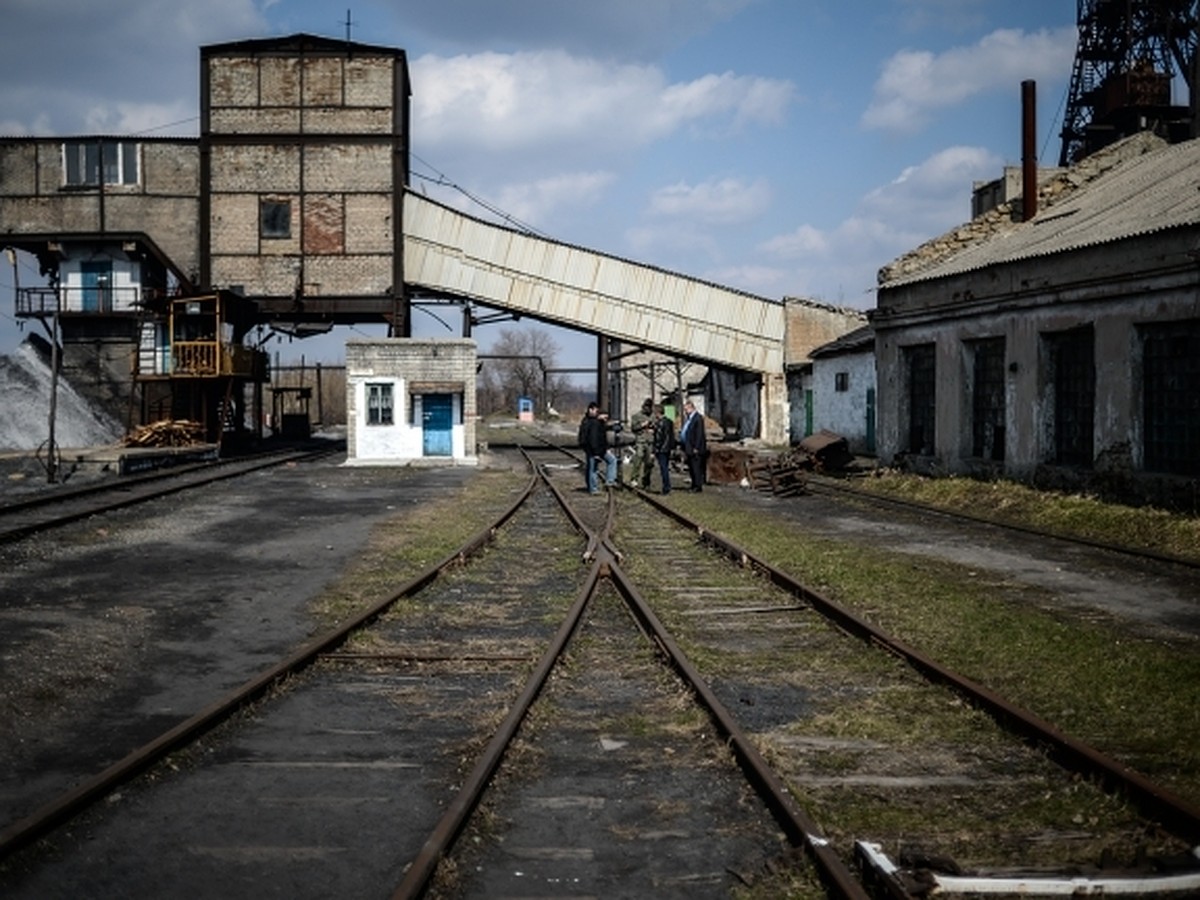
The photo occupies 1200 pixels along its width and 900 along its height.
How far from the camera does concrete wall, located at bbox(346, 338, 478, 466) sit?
98.6 feet

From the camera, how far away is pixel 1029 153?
24422mm

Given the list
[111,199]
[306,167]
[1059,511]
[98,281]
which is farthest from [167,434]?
[1059,511]

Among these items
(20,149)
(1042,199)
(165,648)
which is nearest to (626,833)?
(165,648)

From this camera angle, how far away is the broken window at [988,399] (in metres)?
20.5

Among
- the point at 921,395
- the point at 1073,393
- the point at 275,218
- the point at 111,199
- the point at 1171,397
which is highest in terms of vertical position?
the point at 111,199

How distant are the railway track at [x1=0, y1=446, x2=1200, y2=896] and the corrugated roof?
11906mm

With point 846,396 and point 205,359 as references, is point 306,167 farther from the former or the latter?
point 846,396

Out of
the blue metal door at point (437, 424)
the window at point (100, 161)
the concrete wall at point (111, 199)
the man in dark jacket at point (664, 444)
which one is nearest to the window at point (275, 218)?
the concrete wall at point (111, 199)

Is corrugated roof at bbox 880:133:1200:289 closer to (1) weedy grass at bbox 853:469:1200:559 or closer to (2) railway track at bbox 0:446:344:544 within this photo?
(1) weedy grass at bbox 853:469:1200:559

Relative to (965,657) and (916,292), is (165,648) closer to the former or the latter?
(965,657)

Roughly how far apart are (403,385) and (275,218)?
1028 cm

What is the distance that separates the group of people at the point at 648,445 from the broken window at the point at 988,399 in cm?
539

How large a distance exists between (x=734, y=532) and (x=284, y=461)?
21216mm

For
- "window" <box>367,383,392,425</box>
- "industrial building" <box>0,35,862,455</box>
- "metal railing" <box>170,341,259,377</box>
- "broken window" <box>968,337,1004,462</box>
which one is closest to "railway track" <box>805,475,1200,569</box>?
"broken window" <box>968,337,1004,462</box>
